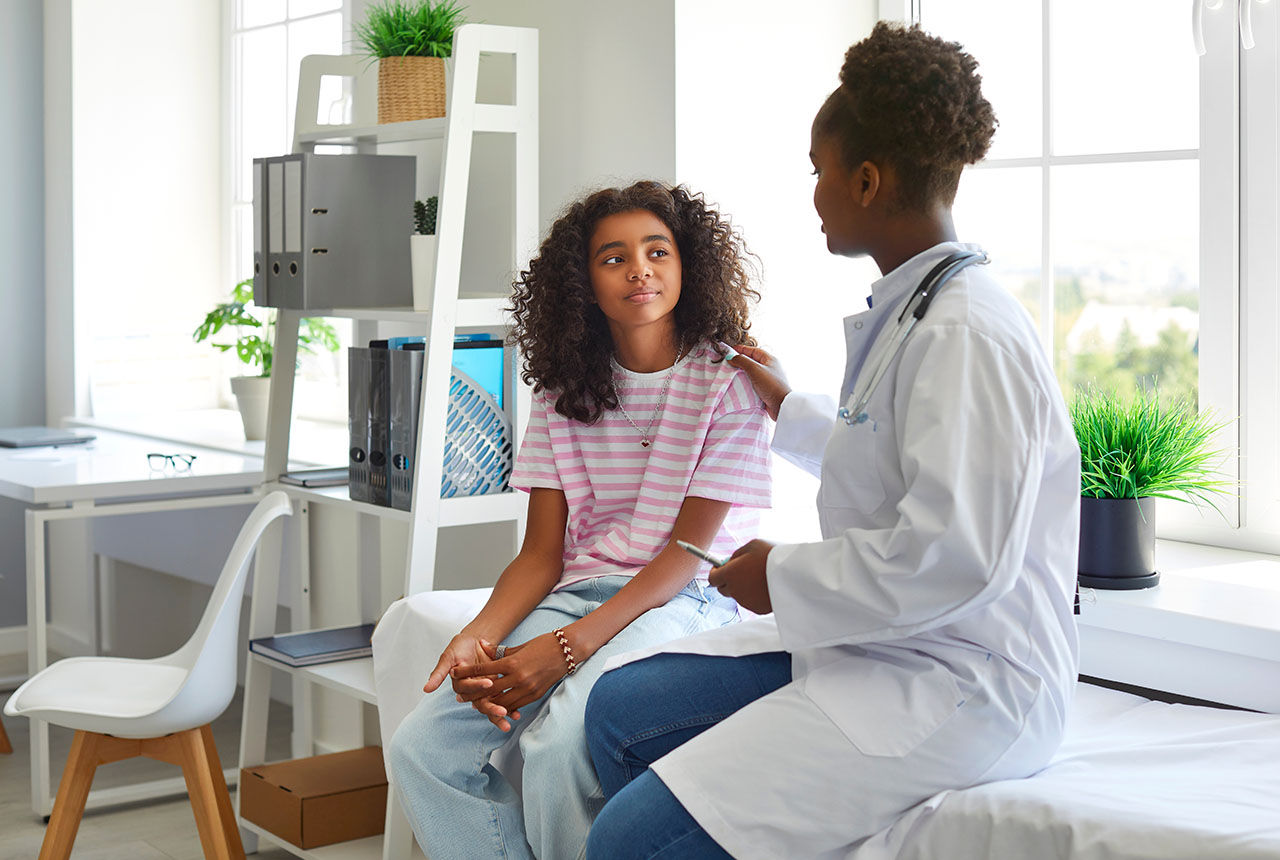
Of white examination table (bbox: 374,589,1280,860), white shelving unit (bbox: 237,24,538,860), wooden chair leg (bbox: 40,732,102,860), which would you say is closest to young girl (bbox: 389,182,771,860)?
white shelving unit (bbox: 237,24,538,860)

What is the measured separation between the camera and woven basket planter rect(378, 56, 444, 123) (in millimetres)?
2428

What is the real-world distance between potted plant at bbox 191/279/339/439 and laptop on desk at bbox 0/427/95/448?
0.40 m

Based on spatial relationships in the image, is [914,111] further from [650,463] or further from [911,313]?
[650,463]

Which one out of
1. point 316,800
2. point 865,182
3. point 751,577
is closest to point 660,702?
point 751,577

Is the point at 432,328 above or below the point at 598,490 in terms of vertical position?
above

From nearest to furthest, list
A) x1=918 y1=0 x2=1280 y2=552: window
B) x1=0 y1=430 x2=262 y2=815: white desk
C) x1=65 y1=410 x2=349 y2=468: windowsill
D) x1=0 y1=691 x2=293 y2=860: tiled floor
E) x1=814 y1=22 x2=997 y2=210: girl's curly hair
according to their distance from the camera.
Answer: x1=814 y1=22 x2=997 y2=210: girl's curly hair, x1=918 y1=0 x2=1280 y2=552: window, x1=0 y1=691 x2=293 y2=860: tiled floor, x1=0 y1=430 x2=262 y2=815: white desk, x1=65 y1=410 x2=349 y2=468: windowsill

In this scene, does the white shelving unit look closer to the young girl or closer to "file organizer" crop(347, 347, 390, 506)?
"file organizer" crop(347, 347, 390, 506)

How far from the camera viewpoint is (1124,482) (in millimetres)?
1813

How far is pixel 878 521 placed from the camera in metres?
1.33

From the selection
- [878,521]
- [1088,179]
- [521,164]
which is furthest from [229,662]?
[1088,179]

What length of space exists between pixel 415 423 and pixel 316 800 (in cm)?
68

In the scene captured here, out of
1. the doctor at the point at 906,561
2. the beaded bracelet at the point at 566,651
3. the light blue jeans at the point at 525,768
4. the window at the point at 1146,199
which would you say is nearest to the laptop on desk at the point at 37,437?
the light blue jeans at the point at 525,768

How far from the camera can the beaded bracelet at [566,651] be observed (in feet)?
5.57

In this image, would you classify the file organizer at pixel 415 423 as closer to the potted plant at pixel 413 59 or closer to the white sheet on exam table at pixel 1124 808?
the potted plant at pixel 413 59
